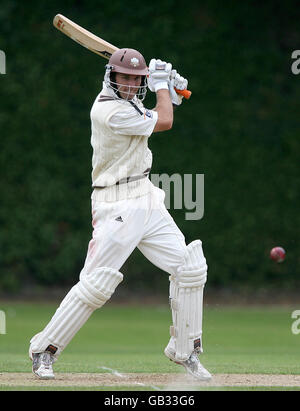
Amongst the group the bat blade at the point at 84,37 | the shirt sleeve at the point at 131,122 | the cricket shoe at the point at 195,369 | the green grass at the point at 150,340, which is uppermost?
the bat blade at the point at 84,37

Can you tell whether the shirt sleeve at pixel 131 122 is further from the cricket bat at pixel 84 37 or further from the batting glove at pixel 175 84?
the cricket bat at pixel 84 37

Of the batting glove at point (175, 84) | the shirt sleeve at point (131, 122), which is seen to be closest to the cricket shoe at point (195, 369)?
the shirt sleeve at point (131, 122)

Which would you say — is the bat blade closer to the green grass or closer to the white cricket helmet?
the white cricket helmet

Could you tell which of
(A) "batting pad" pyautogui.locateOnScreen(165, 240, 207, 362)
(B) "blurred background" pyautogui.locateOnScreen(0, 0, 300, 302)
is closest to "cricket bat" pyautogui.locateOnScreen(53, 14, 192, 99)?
(A) "batting pad" pyautogui.locateOnScreen(165, 240, 207, 362)

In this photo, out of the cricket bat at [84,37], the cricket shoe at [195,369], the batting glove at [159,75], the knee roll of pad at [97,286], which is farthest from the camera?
the cricket bat at [84,37]

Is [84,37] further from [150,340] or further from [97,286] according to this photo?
[150,340]

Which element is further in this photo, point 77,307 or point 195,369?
point 195,369

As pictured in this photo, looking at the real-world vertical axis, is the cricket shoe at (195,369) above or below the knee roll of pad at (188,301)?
below

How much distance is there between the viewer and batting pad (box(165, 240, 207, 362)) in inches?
193

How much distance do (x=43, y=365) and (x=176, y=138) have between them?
566cm

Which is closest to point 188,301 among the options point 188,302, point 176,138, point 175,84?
point 188,302

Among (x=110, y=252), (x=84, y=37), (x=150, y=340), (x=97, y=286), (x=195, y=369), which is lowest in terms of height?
(x=150, y=340)

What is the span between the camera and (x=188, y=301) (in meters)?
4.92

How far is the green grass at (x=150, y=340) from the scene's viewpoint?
5785 mm
